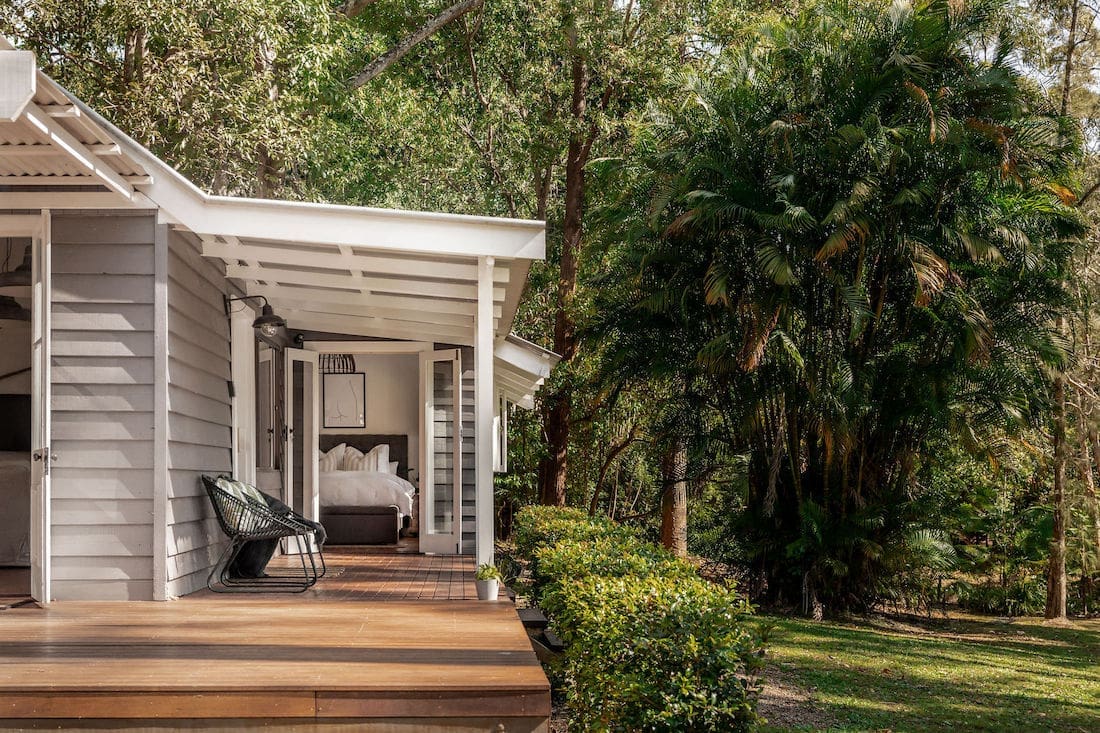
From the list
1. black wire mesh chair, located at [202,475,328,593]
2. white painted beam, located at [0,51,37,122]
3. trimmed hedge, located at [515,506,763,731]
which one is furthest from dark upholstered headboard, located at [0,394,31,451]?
trimmed hedge, located at [515,506,763,731]

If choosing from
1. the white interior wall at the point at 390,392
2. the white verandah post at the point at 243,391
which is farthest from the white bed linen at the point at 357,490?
the white verandah post at the point at 243,391

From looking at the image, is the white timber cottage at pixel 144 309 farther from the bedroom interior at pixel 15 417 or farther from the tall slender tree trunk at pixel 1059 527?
the tall slender tree trunk at pixel 1059 527

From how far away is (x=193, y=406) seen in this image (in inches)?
260

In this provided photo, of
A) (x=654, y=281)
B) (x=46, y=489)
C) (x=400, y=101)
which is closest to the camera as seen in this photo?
(x=46, y=489)

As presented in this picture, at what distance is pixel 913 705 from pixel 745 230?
5.24 metres

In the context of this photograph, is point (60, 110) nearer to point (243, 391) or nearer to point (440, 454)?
point (243, 391)

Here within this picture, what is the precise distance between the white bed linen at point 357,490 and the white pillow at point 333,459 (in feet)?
7.79

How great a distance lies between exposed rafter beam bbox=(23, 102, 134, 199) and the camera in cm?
473

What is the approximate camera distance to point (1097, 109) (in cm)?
1433

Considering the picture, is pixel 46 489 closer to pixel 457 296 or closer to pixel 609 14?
pixel 457 296

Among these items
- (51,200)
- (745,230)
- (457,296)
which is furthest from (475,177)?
(51,200)

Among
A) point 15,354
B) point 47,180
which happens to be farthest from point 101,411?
point 15,354

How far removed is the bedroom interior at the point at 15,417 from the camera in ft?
23.9

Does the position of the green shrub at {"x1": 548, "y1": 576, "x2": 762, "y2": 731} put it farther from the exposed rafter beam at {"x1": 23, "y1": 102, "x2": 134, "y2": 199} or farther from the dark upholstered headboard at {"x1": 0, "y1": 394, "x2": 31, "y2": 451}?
the dark upholstered headboard at {"x1": 0, "y1": 394, "x2": 31, "y2": 451}
